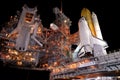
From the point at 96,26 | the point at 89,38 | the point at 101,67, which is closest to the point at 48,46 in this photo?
the point at 89,38

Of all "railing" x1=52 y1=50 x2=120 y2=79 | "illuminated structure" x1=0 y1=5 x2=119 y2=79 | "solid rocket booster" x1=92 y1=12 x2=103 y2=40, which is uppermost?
"solid rocket booster" x1=92 y1=12 x2=103 y2=40

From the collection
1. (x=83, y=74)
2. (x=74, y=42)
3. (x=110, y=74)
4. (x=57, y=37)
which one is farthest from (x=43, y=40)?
(x=110, y=74)

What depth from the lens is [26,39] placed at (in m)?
22.8

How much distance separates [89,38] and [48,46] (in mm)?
7669

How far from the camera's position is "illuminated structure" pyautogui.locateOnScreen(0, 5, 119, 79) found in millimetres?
22589

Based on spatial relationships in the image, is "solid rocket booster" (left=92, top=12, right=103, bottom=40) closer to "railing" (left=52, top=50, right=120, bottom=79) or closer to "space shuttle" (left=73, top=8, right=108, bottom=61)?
"space shuttle" (left=73, top=8, right=108, bottom=61)

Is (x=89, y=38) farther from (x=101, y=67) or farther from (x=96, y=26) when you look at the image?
(x=101, y=67)

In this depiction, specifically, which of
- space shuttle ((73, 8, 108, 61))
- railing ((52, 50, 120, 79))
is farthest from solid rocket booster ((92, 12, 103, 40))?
railing ((52, 50, 120, 79))

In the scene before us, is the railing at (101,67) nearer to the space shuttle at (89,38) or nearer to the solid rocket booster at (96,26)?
the space shuttle at (89,38)

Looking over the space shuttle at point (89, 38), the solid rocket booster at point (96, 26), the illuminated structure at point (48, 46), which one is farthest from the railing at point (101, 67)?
the solid rocket booster at point (96, 26)

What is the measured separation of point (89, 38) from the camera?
26406 millimetres

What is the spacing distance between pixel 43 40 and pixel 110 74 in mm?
12754

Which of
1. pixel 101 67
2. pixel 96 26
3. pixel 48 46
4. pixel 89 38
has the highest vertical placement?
pixel 96 26

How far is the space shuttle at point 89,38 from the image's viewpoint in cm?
2505
